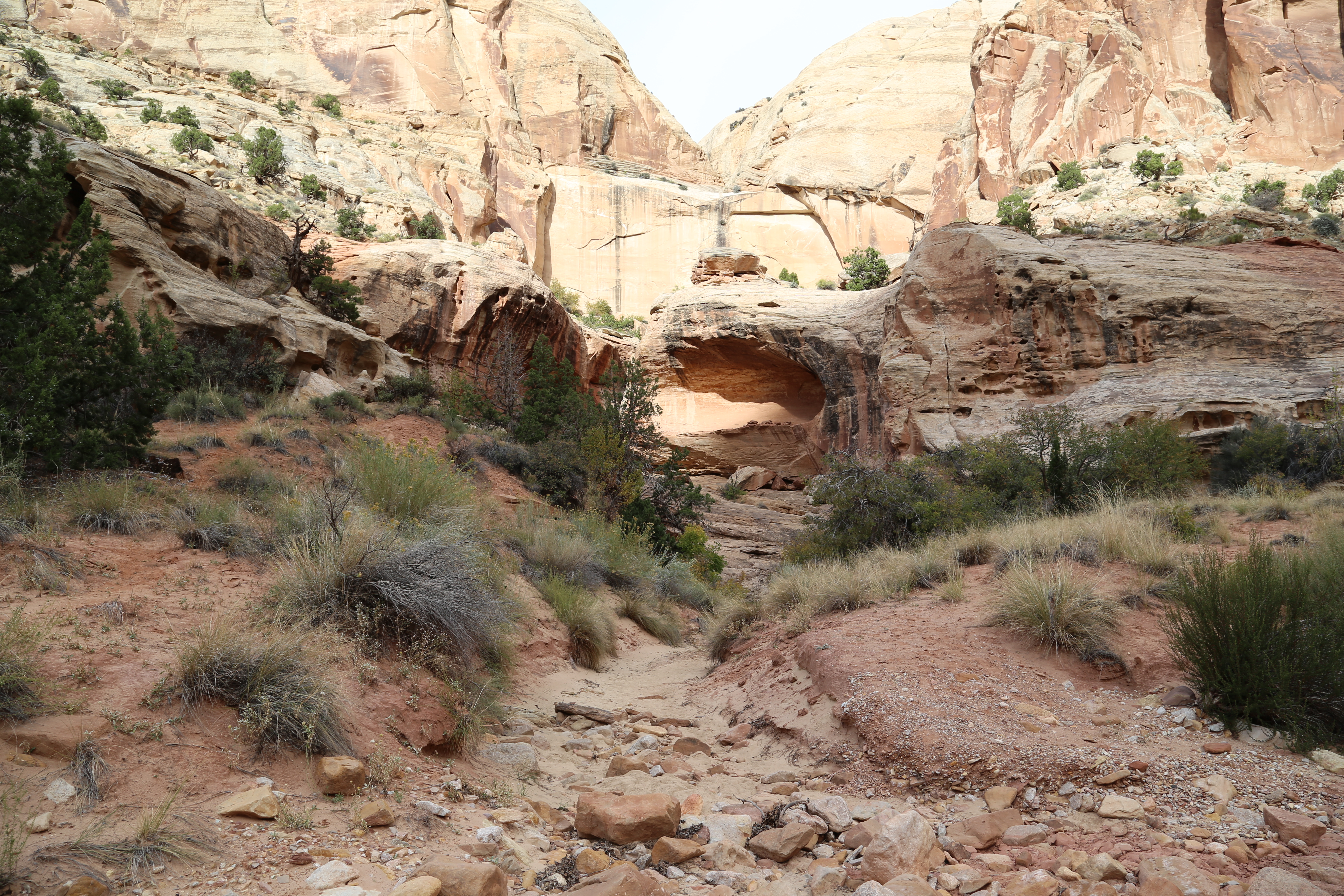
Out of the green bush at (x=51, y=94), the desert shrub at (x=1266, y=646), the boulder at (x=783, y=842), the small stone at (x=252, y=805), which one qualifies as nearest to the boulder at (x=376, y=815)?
the small stone at (x=252, y=805)

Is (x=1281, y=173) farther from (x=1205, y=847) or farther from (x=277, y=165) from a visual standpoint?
(x=277, y=165)

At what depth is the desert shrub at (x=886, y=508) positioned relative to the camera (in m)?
9.30

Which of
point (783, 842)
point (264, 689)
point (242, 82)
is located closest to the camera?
point (783, 842)

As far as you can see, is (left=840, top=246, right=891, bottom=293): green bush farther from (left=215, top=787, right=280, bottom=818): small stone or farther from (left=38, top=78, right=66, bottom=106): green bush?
(left=215, top=787, right=280, bottom=818): small stone

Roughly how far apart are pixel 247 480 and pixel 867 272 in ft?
119

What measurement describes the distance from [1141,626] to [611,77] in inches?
2244

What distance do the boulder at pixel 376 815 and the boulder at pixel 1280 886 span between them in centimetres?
323

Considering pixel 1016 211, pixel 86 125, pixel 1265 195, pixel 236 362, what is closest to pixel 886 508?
pixel 236 362

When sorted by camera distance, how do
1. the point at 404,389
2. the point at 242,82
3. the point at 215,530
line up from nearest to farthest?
the point at 215,530
the point at 404,389
the point at 242,82

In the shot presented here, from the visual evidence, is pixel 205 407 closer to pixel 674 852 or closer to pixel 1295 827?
pixel 674 852

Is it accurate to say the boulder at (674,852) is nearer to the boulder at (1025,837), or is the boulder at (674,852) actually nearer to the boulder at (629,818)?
the boulder at (629,818)

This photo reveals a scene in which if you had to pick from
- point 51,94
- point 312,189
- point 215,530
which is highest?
point 51,94

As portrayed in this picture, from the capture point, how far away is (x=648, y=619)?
9789 mm

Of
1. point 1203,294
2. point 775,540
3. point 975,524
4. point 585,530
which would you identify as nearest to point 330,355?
point 585,530
